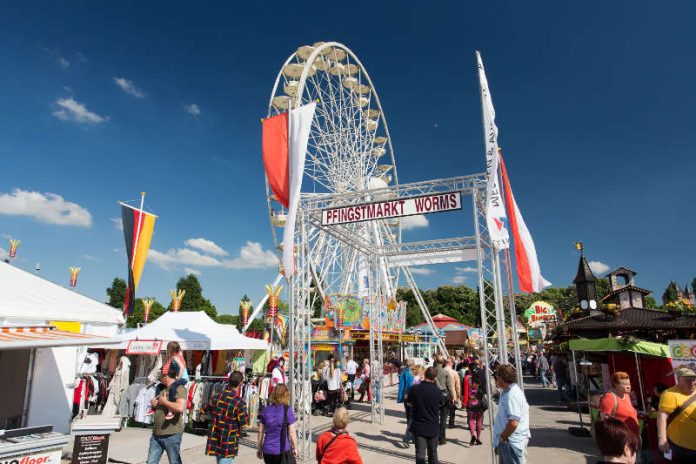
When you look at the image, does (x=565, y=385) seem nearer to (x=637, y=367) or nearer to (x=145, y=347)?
(x=637, y=367)

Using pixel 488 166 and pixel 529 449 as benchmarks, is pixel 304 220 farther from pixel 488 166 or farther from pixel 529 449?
pixel 529 449

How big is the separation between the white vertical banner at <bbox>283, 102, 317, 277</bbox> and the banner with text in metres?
1.29

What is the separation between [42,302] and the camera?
284 inches

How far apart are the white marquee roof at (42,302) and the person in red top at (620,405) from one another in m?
8.09

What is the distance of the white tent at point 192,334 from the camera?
1112 centimetres

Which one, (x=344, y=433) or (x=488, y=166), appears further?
(x=488, y=166)

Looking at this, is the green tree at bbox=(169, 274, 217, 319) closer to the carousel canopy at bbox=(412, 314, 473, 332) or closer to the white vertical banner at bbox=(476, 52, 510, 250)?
the carousel canopy at bbox=(412, 314, 473, 332)

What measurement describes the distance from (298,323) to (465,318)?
177 feet

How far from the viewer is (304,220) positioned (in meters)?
8.75

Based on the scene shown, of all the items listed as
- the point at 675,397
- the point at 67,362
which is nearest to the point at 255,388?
the point at 67,362

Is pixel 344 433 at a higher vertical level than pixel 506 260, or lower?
lower

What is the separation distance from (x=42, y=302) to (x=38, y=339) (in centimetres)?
274

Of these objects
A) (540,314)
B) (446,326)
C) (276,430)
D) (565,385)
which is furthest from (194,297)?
(276,430)

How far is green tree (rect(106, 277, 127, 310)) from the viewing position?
5288 cm
